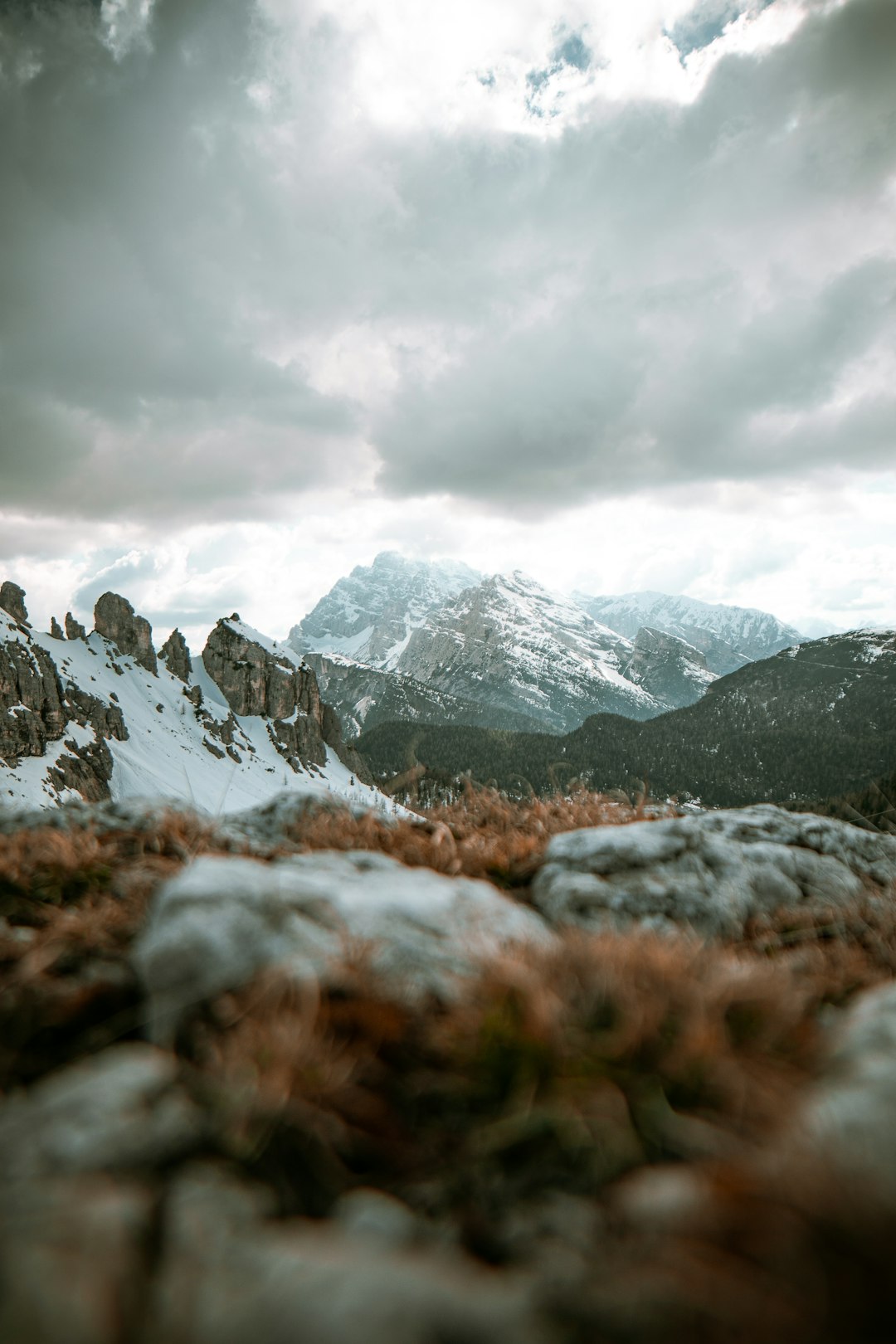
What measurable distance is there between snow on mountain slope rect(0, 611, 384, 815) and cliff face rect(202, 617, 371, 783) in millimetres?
2064

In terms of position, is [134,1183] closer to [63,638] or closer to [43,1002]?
[43,1002]

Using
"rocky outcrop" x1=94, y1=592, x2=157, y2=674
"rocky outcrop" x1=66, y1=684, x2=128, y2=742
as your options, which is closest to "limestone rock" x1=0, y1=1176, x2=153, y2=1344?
"rocky outcrop" x1=66, y1=684, x2=128, y2=742

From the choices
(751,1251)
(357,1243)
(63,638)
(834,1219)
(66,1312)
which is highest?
(63,638)

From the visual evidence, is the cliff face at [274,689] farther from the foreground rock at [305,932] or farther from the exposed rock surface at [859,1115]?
the exposed rock surface at [859,1115]

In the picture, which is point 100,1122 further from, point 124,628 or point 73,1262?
point 124,628

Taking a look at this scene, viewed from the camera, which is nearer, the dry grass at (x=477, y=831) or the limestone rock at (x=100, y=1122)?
the limestone rock at (x=100, y=1122)

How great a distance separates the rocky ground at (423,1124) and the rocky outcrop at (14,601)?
A: 4647 inches

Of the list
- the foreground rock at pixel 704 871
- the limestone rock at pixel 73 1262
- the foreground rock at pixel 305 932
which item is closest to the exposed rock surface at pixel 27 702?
the foreground rock at pixel 305 932

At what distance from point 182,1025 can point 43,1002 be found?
697 millimetres

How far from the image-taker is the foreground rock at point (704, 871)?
161 inches

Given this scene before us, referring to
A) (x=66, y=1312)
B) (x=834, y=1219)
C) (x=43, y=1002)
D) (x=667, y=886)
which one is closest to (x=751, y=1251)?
(x=834, y=1219)

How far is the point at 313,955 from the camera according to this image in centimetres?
261

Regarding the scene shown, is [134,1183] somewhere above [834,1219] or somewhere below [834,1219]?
below

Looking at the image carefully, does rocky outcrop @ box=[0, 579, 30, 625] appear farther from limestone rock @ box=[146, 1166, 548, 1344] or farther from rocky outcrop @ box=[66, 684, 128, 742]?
limestone rock @ box=[146, 1166, 548, 1344]
